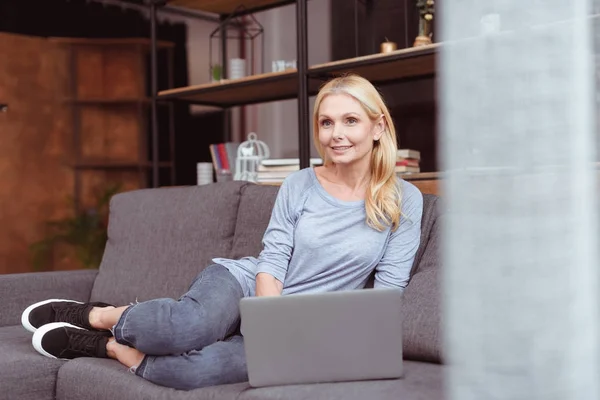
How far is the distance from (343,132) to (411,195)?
0.26 meters

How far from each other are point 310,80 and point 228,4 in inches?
33.7

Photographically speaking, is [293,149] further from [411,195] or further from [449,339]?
[449,339]

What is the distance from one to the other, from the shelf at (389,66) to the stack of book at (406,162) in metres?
0.35

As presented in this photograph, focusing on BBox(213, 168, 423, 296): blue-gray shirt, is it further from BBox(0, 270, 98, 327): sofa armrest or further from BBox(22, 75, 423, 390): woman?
BBox(0, 270, 98, 327): sofa armrest

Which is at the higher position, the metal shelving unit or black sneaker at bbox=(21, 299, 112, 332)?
the metal shelving unit

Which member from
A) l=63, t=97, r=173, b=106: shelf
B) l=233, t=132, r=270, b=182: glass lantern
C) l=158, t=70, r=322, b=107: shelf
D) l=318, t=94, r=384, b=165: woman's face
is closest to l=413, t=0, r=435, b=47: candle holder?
l=158, t=70, r=322, b=107: shelf

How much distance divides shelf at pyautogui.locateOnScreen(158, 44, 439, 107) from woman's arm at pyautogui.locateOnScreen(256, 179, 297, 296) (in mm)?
902

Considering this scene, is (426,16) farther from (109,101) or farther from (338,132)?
(109,101)

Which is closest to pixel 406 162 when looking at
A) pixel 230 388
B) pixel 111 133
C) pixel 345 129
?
pixel 345 129

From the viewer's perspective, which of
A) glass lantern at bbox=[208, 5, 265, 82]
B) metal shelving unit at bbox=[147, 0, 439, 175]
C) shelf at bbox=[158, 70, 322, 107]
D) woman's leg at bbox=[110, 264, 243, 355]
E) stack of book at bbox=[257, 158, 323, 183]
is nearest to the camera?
woman's leg at bbox=[110, 264, 243, 355]

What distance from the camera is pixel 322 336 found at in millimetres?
1403

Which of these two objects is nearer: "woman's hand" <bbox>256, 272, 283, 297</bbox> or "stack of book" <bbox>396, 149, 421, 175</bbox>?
"woman's hand" <bbox>256, 272, 283, 297</bbox>

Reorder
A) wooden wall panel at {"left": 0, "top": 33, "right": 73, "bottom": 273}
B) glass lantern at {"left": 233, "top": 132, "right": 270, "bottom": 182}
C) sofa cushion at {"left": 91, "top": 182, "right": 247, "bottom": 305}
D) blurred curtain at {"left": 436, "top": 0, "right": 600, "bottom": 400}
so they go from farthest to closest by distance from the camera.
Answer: wooden wall panel at {"left": 0, "top": 33, "right": 73, "bottom": 273} < glass lantern at {"left": 233, "top": 132, "right": 270, "bottom": 182} < sofa cushion at {"left": 91, "top": 182, "right": 247, "bottom": 305} < blurred curtain at {"left": 436, "top": 0, "right": 600, "bottom": 400}

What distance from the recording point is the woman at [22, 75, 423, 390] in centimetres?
191
